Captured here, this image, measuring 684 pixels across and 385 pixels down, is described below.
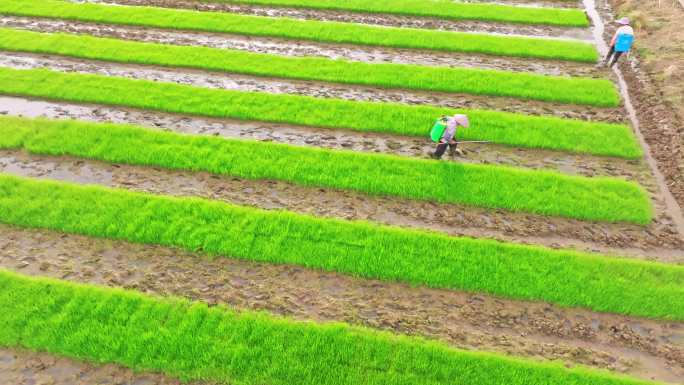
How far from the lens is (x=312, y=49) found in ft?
34.6

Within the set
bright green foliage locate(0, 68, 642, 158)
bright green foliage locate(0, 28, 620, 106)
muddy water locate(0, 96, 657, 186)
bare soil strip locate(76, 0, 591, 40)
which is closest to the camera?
muddy water locate(0, 96, 657, 186)

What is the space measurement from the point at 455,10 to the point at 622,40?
4.70 meters

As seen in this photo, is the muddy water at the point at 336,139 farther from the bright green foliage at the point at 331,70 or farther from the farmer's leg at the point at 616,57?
the farmer's leg at the point at 616,57

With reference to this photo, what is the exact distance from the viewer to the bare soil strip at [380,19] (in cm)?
1158

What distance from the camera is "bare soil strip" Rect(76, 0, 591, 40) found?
456 inches

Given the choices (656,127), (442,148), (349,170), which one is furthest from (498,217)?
(656,127)

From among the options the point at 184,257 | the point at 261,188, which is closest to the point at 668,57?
the point at 261,188

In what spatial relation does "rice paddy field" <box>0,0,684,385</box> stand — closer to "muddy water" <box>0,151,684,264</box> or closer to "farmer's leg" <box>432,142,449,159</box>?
"muddy water" <box>0,151,684,264</box>

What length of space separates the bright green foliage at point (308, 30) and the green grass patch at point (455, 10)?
1192 millimetres

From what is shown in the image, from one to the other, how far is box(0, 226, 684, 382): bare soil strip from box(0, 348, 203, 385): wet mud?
1040mm

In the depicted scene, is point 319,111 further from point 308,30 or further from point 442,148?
point 308,30

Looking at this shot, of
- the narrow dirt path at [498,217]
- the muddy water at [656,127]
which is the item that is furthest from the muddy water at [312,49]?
the narrow dirt path at [498,217]

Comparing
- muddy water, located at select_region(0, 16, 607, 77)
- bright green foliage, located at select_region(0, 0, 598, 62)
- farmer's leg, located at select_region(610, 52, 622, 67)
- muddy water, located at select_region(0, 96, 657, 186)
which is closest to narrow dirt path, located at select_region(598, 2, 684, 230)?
farmer's leg, located at select_region(610, 52, 622, 67)

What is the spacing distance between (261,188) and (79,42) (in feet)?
24.0
